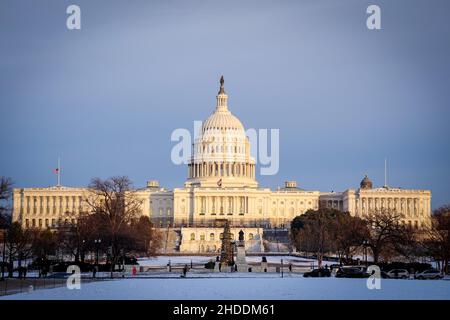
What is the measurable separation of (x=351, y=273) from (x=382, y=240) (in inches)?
658

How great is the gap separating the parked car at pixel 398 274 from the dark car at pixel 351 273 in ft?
5.82

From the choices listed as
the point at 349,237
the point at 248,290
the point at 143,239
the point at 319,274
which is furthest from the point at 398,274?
the point at 143,239

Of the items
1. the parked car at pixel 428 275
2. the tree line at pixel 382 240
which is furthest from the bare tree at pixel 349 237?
the parked car at pixel 428 275

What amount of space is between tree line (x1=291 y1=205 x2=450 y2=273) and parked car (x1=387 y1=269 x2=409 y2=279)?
18.5ft

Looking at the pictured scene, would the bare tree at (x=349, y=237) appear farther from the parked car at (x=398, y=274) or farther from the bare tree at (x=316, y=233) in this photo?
the parked car at (x=398, y=274)

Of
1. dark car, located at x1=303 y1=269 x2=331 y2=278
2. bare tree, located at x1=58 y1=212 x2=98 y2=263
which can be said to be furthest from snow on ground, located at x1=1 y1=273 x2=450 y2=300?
bare tree, located at x1=58 y1=212 x2=98 y2=263

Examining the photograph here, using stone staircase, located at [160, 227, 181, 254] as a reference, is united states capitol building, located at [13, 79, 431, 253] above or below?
above

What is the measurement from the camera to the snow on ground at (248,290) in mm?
53250

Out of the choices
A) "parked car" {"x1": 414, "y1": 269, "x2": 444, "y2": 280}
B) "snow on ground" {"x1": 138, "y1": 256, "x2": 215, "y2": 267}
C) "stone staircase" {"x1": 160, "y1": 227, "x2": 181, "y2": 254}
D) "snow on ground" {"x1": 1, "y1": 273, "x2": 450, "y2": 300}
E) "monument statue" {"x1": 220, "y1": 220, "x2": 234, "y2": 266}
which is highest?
"stone staircase" {"x1": 160, "y1": 227, "x2": 181, "y2": 254}

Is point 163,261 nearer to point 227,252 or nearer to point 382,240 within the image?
point 227,252

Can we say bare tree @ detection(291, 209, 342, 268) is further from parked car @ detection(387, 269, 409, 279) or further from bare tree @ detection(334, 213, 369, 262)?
parked car @ detection(387, 269, 409, 279)

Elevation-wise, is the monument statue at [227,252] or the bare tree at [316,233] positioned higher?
the bare tree at [316,233]

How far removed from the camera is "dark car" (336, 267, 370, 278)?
7306 cm
